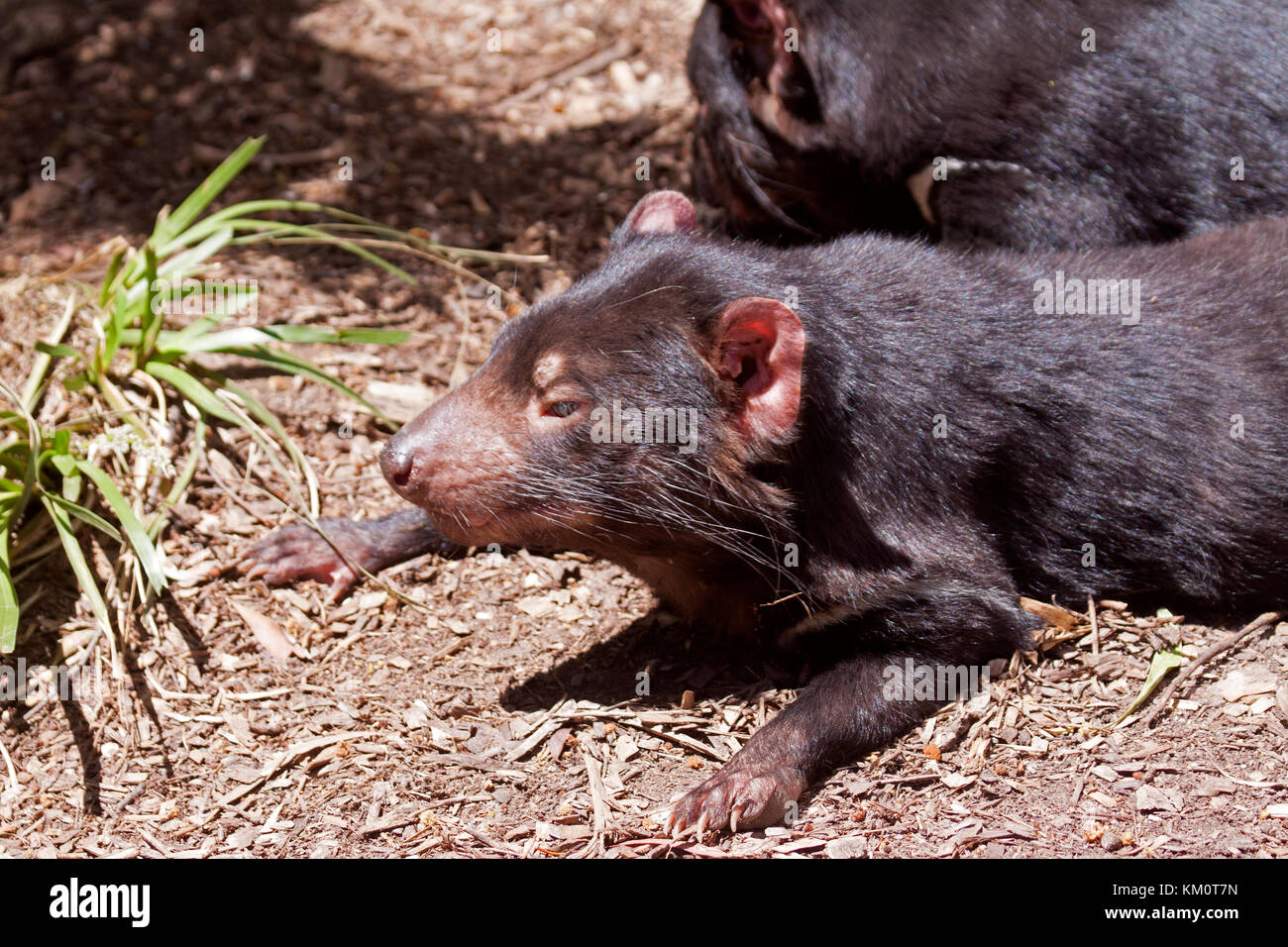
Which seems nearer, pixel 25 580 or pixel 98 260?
pixel 25 580

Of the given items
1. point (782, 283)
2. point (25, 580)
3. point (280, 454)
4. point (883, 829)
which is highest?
point (782, 283)

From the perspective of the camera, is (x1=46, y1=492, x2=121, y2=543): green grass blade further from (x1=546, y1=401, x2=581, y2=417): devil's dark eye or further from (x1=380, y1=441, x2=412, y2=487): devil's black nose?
(x1=546, y1=401, x2=581, y2=417): devil's dark eye

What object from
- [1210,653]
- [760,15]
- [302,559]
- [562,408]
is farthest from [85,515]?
[1210,653]

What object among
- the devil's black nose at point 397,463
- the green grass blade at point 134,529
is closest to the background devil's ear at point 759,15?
the devil's black nose at point 397,463

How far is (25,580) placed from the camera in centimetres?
366

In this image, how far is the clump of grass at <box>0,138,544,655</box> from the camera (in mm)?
3576

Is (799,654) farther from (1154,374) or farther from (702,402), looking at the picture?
(1154,374)

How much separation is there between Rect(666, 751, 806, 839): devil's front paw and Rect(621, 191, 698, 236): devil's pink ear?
1.54 metres

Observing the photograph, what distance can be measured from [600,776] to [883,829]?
70cm

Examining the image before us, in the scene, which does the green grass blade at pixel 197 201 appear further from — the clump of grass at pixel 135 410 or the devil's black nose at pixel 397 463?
the devil's black nose at pixel 397 463

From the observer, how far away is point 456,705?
3.47 m

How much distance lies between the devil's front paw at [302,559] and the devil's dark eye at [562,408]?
0.97 meters

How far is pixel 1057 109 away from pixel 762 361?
1845 millimetres

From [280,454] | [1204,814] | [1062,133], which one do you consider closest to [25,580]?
[280,454]
